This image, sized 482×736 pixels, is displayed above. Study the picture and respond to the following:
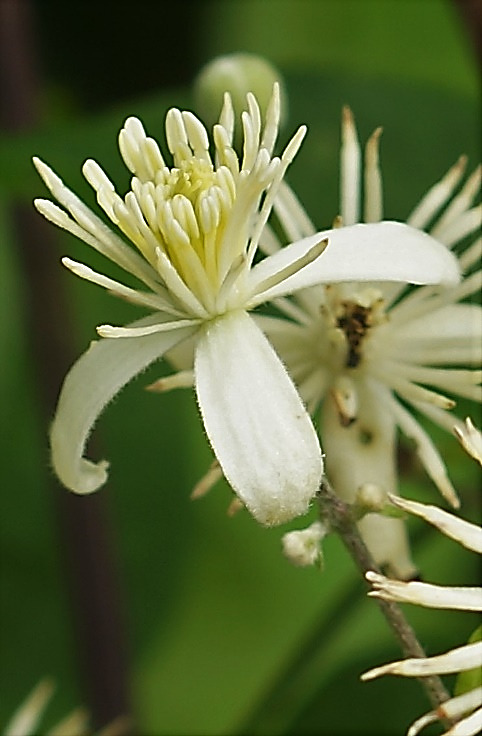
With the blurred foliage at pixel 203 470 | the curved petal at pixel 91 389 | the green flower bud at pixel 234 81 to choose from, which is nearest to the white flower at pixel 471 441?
the curved petal at pixel 91 389

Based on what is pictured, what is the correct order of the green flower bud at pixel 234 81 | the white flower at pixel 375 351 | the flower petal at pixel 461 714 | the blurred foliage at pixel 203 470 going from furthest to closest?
the blurred foliage at pixel 203 470 → the green flower bud at pixel 234 81 → the white flower at pixel 375 351 → the flower petal at pixel 461 714

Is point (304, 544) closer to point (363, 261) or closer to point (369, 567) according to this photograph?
point (369, 567)

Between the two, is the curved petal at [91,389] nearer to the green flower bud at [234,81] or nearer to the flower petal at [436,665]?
the flower petal at [436,665]

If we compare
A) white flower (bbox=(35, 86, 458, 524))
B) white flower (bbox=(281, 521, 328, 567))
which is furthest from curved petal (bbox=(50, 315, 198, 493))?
white flower (bbox=(281, 521, 328, 567))

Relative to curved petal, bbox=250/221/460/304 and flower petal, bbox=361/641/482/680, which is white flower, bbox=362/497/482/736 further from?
curved petal, bbox=250/221/460/304

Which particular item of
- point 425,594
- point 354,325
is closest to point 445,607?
point 425,594

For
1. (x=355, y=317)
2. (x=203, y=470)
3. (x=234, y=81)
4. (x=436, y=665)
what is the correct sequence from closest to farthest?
(x=436, y=665)
(x=355, y=317)
(x=234, y=81)
(x=203, y=470)
